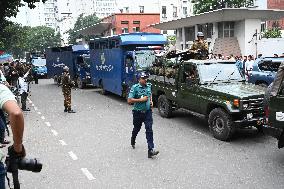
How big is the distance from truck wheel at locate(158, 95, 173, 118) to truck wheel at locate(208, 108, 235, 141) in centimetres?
278

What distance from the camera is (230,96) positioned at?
8.82 meters

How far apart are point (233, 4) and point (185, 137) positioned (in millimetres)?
45783

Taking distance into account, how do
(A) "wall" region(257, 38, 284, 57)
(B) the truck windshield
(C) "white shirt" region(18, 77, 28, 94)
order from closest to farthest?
(C) "white shirt" region(18, 77, 28, 94) < (B) the truck windshield < (A) "wall" region(257, 38, 284, 57)

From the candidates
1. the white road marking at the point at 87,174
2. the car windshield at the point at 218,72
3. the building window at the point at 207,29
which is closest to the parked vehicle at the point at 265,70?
the car windshield at the point at 218,72

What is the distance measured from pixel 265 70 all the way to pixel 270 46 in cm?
1933

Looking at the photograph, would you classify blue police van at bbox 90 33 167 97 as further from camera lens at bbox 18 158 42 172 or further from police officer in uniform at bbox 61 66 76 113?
camera lens at bbox 18 158 42 172

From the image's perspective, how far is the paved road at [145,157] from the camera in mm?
6434

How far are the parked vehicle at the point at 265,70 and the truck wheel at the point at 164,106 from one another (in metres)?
5.31

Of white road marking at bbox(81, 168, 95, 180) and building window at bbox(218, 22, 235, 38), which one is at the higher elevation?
building window at bbox(218, 22, 235, 38)

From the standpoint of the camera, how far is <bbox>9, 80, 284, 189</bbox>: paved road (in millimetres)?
6434

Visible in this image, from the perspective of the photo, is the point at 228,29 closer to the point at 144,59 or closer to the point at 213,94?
the point at 144,59

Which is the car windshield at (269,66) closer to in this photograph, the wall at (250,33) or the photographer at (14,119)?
the photographer at (14,119)

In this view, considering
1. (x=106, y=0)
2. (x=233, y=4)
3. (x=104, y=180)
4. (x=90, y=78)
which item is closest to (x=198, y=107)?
(x=104, y=180)

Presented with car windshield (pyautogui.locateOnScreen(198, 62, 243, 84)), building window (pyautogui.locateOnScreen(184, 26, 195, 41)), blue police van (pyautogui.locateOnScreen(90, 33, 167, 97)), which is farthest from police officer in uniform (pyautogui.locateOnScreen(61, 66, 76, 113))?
building window (pyautogui.locateOnScreen(184, 26, 195, 41))
